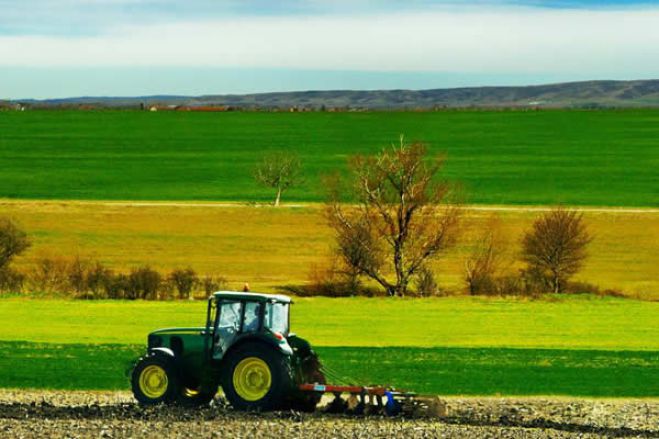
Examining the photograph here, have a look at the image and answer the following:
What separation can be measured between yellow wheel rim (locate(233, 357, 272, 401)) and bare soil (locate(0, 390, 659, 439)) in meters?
0.42

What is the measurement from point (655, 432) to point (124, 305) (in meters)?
29.6

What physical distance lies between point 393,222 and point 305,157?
7692 centimetres

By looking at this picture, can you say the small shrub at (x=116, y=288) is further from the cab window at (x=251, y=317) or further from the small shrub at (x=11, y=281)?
the cab window at (x=251, y=317)

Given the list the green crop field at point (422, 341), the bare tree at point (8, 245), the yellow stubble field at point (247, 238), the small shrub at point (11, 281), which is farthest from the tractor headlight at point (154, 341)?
the bare tree at point (8, 245)

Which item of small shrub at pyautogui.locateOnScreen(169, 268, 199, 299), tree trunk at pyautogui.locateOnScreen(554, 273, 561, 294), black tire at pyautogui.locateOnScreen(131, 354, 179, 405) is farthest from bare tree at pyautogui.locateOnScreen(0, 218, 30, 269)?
black tire at pyautogui.locateOnScreen(131, 354, 179, 405)

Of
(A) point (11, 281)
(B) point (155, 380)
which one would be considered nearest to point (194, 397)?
(B) point (155, 380)

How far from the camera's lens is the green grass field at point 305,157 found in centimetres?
10988

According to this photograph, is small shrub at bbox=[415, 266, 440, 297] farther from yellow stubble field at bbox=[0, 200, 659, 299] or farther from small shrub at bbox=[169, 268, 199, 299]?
small shrub at bbox=[169, 268, 199, 299]

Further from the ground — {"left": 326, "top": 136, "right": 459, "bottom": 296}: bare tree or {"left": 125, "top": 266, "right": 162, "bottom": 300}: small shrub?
{"left": 326, "top": 136, "right": 459, "bottom": 296}: bare tree

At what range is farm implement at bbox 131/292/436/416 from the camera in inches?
827

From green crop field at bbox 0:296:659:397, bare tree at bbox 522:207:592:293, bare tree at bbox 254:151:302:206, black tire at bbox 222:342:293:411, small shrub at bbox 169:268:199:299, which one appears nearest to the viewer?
black tire at bbox 222:342:293:411

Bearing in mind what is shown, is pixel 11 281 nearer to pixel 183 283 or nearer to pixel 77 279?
pixel 77 279

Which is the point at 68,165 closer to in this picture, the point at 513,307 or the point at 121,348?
the point at 513,307

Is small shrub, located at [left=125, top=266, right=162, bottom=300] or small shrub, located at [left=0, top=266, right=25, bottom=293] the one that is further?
small shrub, located at [left=0, top=266, right=25, bottom=293]
